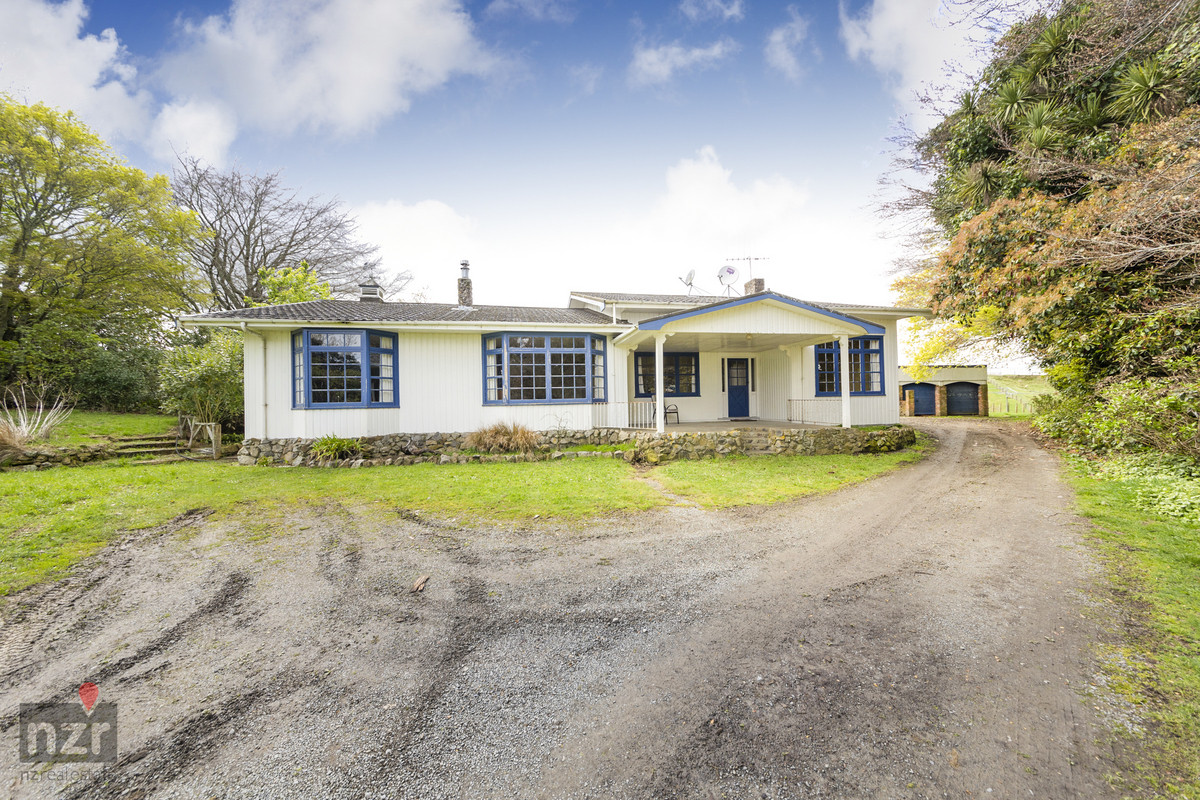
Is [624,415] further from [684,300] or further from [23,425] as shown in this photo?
[23,425]

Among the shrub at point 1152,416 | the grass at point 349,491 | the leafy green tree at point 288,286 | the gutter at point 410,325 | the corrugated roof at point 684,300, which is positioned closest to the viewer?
the grass at point 349,491

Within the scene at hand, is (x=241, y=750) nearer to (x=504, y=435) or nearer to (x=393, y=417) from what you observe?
(x=504, y=435)

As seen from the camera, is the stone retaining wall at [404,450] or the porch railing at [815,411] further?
the porch railing at [815,411]

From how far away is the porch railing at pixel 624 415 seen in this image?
12.2 metres

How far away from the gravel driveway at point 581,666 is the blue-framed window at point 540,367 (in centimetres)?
709

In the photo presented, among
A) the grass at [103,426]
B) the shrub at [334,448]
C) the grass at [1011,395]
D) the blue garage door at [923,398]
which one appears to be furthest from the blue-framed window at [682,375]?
the grass at [1011,395]

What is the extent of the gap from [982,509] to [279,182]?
29.5m

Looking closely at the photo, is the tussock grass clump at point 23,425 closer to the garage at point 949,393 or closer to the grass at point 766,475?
the grass at point 766,475

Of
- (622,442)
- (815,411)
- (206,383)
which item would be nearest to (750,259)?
(815,411)

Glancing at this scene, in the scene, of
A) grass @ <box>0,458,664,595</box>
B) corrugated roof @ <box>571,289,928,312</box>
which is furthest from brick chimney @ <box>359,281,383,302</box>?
grass @ <box>0,458,664,595</box>

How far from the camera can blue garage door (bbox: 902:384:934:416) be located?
71.5 ft

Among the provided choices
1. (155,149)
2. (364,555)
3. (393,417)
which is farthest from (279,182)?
(364,555)

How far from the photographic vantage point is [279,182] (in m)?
22.3

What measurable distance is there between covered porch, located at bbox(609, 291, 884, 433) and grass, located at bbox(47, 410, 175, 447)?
1271 centimetres
